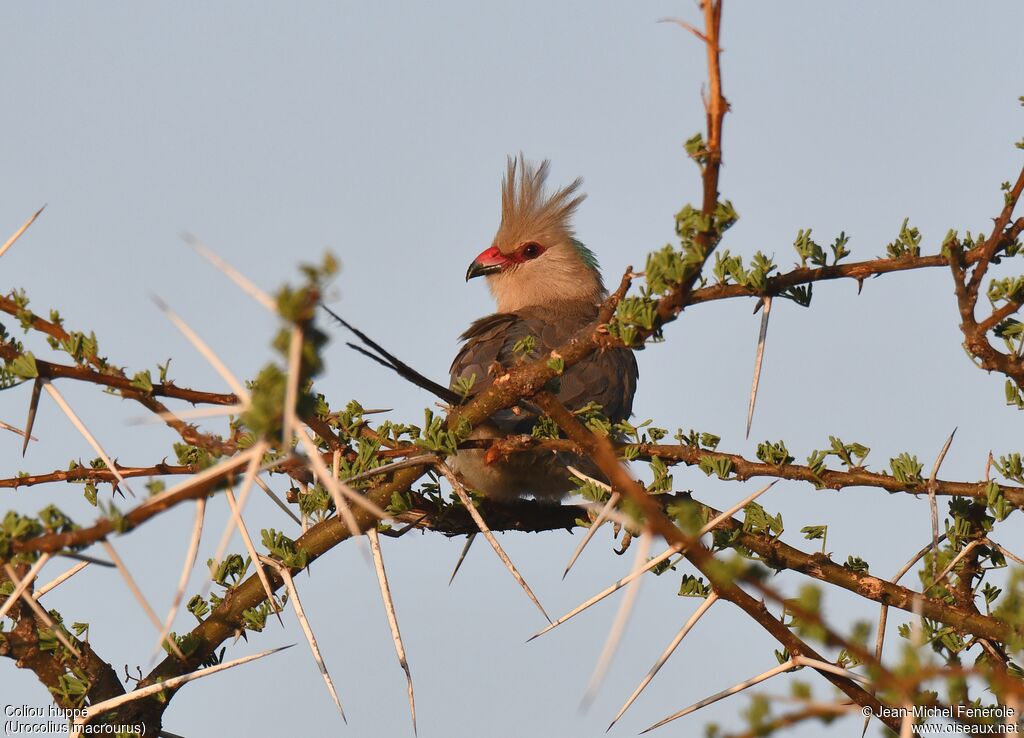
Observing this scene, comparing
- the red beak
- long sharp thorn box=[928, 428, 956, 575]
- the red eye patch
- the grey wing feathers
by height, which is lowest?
long sharp thorn box=[928, 428, 956, 575]

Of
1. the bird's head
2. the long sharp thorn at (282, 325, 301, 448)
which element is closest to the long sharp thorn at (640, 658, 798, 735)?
the long sharp thorn at (282, 325, 301, 448)

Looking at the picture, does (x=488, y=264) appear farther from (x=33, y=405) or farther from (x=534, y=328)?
(x=33, y=405)

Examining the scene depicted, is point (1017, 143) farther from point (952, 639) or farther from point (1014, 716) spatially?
point (1014, 716)

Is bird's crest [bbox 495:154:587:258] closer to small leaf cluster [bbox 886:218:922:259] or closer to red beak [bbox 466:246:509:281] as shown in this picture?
red beak [bbox 466:246:509:281]

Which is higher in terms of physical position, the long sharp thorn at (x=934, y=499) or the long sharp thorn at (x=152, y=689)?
the long sharp thorn at (x=934, y=499)

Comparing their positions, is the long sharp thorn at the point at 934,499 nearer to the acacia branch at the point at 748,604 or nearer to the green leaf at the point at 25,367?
the acacia branch at the point at 748,604

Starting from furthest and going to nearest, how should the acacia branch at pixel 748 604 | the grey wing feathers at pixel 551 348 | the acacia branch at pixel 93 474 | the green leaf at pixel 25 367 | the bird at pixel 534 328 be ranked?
the grey wing feathers at pixel 551 348 < the bird at pixel 534 328 < the acacia branch at pixel 93 474 < the green leaf at pixel 25 367 < the acacia branch at pixel 748 604

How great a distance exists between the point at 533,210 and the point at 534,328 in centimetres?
253

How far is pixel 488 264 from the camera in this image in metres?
8.95

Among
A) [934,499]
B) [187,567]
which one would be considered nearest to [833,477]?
[934,499]

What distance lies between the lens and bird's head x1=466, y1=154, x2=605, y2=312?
8797mm

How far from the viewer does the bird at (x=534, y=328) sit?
539 cm

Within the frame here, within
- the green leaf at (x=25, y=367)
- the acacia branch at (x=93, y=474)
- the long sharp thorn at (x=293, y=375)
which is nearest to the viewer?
the long sharp thorn at (x=293, y=375)

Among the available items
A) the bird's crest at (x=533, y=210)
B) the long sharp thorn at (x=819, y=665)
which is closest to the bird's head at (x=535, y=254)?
the bird's crest at (x=533, y=210)
